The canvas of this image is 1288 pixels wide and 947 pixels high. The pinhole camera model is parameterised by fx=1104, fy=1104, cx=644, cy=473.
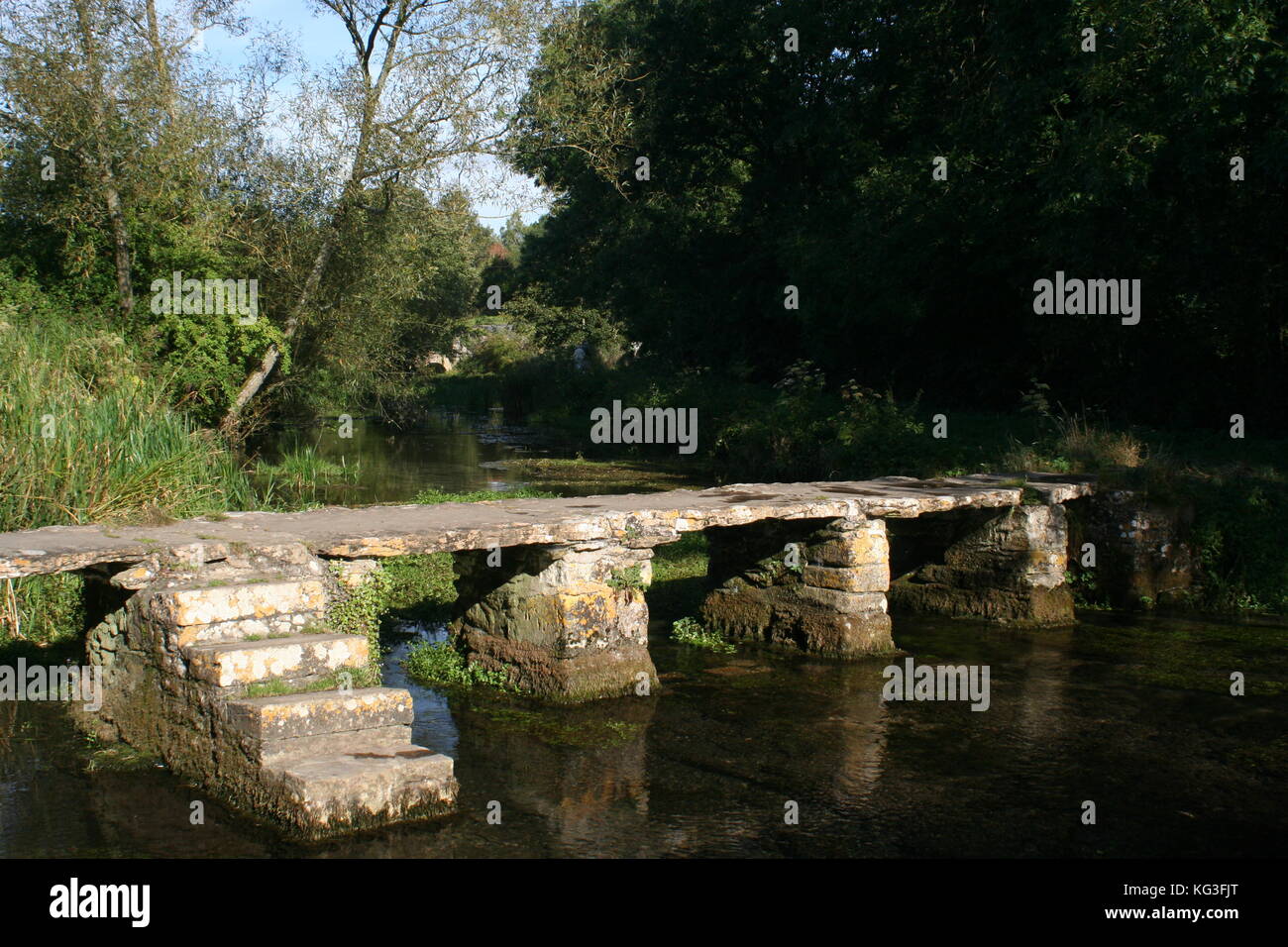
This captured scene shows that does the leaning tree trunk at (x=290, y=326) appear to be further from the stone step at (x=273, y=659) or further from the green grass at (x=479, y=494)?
the stone step at (x=273, y=659)

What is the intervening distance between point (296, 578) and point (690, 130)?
23.9m

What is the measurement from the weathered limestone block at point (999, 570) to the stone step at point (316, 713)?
21.9 feet

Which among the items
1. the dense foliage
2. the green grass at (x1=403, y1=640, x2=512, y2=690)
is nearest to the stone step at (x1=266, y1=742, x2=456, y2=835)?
the green grass at (x1=403, y1=640, x2=512, y2=690)

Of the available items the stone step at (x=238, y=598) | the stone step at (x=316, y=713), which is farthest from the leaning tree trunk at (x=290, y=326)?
the stone step at (x=316, y=713)

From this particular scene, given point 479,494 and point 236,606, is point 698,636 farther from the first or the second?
point 479,494

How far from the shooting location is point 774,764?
6668 mm

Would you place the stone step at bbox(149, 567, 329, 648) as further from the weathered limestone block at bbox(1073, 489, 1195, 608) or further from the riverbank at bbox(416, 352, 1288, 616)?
the weathered limestone block at bbox(1073, 489, 1195, 608)

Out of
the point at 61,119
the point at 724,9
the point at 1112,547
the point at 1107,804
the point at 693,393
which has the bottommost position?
the point at 1107,804

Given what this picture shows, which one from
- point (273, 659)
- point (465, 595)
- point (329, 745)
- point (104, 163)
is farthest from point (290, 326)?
point (329, 745)

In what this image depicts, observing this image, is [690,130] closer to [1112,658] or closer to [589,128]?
[589,128]

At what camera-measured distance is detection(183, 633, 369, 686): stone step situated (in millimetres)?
5696

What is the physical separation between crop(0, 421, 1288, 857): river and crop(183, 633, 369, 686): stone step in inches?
26.5

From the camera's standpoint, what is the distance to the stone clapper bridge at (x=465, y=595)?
5625 millimetres
